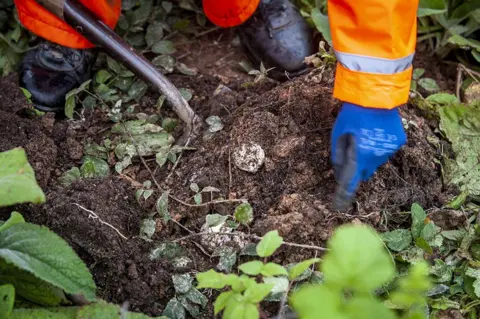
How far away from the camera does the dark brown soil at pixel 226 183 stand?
1.63 meters

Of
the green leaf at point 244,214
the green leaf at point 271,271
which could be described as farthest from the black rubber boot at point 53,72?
the green leaf at point 271,271

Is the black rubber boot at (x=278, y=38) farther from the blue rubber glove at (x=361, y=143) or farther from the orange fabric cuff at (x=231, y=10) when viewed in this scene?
the blue rubber glove at (x=361, y=143)

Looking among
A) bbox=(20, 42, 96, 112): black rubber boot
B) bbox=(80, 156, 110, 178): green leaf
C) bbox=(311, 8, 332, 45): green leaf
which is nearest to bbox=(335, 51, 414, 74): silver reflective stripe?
bbox=(311, 8, 332, 45): green leaf

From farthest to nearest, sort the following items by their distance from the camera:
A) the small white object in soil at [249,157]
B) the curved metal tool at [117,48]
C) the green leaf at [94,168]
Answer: the curved metal tool at [117,48] → the green leaf at [94,168] → the small white object in soil at [249,157]

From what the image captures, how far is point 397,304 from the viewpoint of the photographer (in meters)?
1.54

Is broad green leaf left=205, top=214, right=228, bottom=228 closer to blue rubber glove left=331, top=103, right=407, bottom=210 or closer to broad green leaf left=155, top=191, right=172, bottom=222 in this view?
broad green leaf left=155, top=191, right=172, bottom=222

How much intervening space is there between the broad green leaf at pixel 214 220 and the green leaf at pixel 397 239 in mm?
425

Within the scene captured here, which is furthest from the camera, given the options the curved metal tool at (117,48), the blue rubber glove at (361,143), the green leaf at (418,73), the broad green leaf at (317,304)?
the green leaf at (418,73)

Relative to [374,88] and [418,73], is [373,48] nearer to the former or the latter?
[374,88]

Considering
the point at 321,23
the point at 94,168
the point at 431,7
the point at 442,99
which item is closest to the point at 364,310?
the point at 94,168

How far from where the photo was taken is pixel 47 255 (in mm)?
1341

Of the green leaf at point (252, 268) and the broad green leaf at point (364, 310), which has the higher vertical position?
the broad green leaf at point (364, 310)

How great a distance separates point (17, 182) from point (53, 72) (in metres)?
1.10

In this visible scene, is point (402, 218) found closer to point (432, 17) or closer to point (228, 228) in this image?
point (228, 228)
